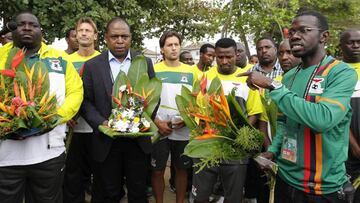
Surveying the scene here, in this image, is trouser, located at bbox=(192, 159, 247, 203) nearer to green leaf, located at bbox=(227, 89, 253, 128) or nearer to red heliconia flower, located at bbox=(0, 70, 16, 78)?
green leaf, located at bbox=(227, 89, 253, 128)

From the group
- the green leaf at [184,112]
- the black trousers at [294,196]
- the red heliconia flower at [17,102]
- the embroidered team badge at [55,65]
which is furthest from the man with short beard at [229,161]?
the red heliconia flower at [17,102]

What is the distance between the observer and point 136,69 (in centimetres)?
366

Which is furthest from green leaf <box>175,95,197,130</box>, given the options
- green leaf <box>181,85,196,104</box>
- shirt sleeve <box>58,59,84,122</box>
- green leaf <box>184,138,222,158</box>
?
shirt sleeve <box>58,59,84,122</box>

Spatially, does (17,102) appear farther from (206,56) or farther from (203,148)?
(206,56)

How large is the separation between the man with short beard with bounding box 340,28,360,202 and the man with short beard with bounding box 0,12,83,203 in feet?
8.80

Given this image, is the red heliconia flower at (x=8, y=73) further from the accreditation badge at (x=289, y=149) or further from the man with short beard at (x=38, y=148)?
the accreditation badge at (x=289, y=149)

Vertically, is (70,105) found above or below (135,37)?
below

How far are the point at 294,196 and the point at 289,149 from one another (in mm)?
335

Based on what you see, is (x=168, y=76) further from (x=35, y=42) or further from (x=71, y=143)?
(x=35, y=42)

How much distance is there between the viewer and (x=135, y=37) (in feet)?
29.5

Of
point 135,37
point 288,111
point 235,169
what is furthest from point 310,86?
point 135,37

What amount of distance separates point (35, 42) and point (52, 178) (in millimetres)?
1252

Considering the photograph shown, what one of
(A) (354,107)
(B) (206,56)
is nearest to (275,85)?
(A) (354,107)

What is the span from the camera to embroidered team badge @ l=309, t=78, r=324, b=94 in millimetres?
2406
